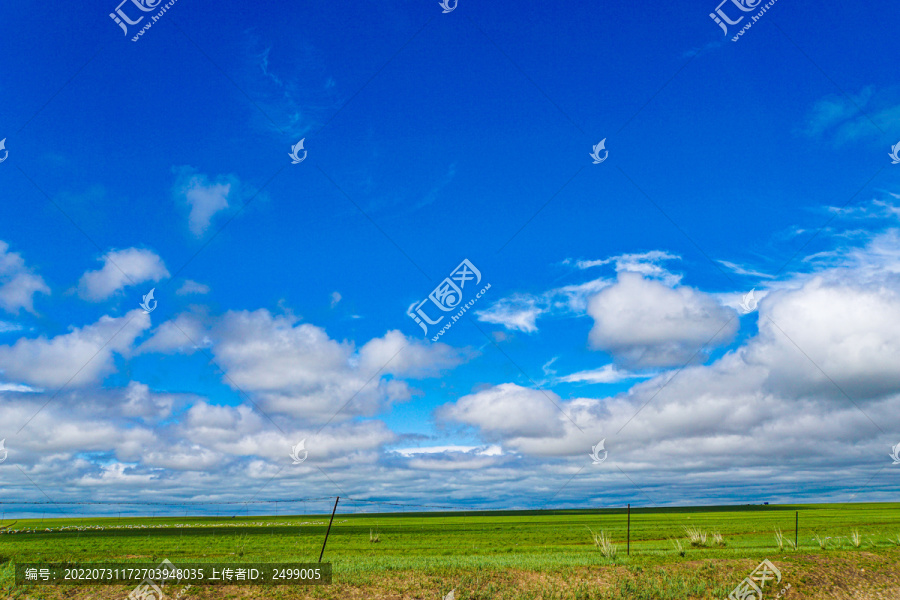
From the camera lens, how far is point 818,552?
92.7 feet

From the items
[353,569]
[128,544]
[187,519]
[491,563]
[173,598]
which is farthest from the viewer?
[187,519]

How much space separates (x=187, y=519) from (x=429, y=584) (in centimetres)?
15949

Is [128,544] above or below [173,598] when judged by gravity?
below

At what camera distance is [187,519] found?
15338 centimetres

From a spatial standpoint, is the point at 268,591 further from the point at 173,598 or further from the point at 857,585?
the point at 857,585

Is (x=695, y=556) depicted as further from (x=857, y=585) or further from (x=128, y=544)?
(x=128, y=544)

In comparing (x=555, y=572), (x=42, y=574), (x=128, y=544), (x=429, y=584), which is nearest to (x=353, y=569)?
(x=429, y=584)

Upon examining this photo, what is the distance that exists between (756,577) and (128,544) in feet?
186

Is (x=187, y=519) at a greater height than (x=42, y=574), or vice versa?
(x=42, y=574)

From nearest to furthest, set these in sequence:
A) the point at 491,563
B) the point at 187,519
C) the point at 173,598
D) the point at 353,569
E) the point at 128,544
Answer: the point at 173,598 < the point at 353,569 < the point at 491,563 < the point at 128,544 < the point at 187,519

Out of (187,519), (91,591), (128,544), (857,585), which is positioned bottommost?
(187,519)

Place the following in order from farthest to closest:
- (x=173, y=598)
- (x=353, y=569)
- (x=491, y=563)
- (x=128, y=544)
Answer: (x=128, y=544) < (x=491, y=563) < (x=353, y=569) < (x=173, y=598)

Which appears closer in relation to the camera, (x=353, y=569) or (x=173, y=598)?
(x=173, y=598)

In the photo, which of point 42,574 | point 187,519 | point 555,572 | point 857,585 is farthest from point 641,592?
point 187,519
